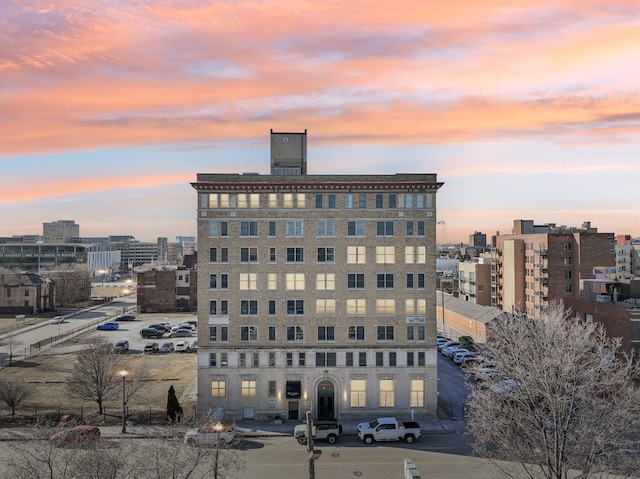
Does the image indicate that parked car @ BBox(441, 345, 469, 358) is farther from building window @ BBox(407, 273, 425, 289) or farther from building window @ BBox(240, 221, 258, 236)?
building window @ BBox(240, 221, 258, 236)

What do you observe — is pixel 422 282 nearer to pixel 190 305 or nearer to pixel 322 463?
pixel 322 463

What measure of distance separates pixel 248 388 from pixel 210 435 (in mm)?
10010

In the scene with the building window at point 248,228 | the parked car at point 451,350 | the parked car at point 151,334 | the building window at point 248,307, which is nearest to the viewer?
the building window at point 248,307

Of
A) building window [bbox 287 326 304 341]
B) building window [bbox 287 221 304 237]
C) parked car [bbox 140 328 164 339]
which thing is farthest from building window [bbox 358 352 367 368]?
parked car [bbox 140 328 164 339]

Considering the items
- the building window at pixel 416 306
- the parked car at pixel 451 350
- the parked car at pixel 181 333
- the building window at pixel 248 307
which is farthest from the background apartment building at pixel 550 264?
the parked car at pixel 181 333

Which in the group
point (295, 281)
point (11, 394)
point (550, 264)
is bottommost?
point (11, 394)

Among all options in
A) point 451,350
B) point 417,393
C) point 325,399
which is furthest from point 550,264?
point 325,399

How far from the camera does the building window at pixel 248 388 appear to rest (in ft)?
150

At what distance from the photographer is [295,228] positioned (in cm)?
4709

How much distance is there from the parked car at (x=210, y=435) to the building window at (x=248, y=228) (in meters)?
17.9

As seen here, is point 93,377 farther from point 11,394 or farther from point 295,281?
point 295,281

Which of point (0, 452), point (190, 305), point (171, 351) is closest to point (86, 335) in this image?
point (171, 351)

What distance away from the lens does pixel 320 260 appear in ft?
154

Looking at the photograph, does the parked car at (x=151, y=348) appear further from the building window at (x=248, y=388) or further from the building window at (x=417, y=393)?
the building window at (x=417, y=393)
